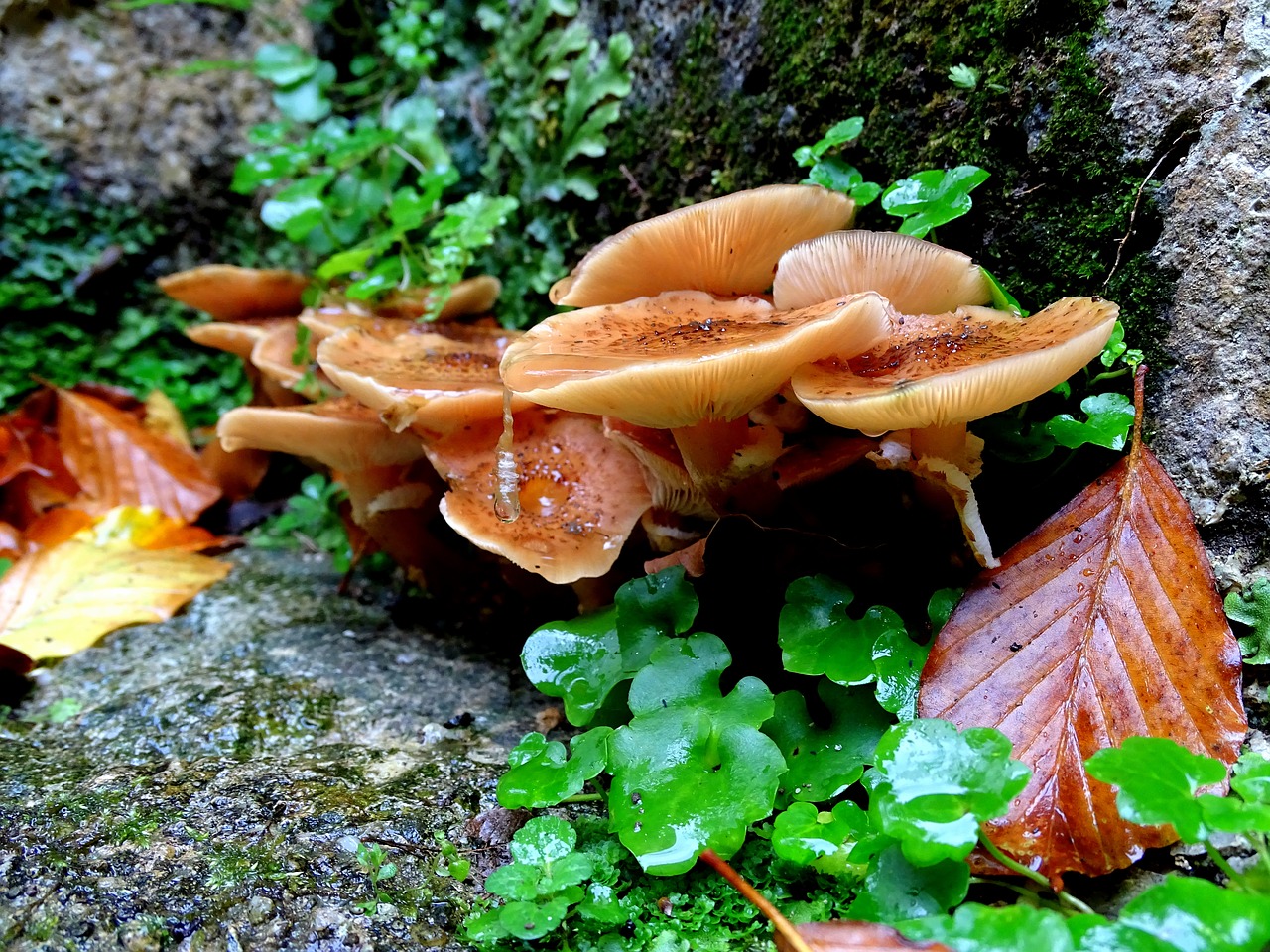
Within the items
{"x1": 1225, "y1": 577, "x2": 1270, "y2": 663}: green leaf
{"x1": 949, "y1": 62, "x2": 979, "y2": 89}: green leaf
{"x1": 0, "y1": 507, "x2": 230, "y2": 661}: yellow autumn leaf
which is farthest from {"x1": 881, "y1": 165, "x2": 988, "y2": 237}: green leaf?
{"x1": 0, "y1": 507, "x2": 230, "y2": 661}: yellow autumn leaf

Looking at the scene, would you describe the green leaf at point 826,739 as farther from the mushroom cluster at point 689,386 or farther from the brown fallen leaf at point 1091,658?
the mushroom cluster at point 689,386

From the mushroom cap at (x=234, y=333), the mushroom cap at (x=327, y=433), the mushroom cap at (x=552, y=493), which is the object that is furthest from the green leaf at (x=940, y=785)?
the mushroom cap at (x=234, y=333)

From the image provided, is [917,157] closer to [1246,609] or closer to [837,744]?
[1246,609]

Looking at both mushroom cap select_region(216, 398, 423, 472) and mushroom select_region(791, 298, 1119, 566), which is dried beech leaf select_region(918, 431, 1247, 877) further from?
mushroom cap select_region(216, 398, 423, 472)

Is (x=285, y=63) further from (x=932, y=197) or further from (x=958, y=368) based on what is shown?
(x=958, y=368)

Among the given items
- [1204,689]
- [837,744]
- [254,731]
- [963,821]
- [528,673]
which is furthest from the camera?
[254,731]

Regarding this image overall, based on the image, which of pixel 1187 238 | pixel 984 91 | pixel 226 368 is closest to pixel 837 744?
pixel 1187 238
